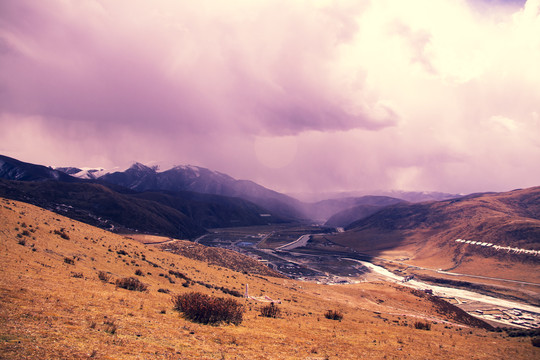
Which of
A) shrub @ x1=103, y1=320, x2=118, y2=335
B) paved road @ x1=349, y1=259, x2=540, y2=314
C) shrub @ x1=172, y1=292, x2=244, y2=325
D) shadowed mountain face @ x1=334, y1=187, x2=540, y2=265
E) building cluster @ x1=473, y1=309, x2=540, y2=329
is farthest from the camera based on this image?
shadowed mountain face @ x1=334, y1=187, x2=540, y2=265

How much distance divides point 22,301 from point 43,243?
17.3 meters

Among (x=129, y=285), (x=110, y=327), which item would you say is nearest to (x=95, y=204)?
(x=129, y=285)

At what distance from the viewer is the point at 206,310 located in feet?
52.7

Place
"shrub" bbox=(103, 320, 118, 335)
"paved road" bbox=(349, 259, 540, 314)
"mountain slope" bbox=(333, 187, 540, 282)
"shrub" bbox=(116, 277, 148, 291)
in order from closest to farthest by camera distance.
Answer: "shrub" bbox=(103, 320, 118, 335), "shrub" bbox=(116, 277, 148, 291), "paved road" bbox=(349, 259, 540, 314), "mountain slope" bbox=(333, 187, 540, 282)

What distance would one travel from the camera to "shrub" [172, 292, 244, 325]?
622 inches

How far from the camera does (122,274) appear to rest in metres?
25.4

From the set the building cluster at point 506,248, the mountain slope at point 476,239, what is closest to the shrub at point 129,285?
the mountain slope at point 476,239

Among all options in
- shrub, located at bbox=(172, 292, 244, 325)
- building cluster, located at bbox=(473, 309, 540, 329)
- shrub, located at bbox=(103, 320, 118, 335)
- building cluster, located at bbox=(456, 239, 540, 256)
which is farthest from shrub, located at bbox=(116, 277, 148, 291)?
building cluster, located at bbox=(456, 239, 540, 256)

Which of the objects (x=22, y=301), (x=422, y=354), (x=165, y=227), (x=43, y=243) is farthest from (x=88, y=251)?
(x=165, y=227)

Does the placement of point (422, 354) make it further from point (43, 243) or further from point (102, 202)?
point (102, 202)

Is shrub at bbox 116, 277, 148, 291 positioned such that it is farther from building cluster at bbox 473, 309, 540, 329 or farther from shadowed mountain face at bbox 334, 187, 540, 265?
shadowed mountain face at bbox 334, 187, 540, 265

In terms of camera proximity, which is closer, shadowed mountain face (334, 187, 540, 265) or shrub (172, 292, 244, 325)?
shrub (172, 292, 244, 325)

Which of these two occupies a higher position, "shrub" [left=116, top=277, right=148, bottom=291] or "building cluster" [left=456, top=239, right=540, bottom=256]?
"building cluster" [left=456, top=239, right=540, bottom=256]

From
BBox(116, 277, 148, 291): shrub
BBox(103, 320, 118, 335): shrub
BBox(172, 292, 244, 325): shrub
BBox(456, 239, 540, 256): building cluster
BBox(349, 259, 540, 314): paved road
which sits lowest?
BBox(349, 259, 540, 314): paved road
